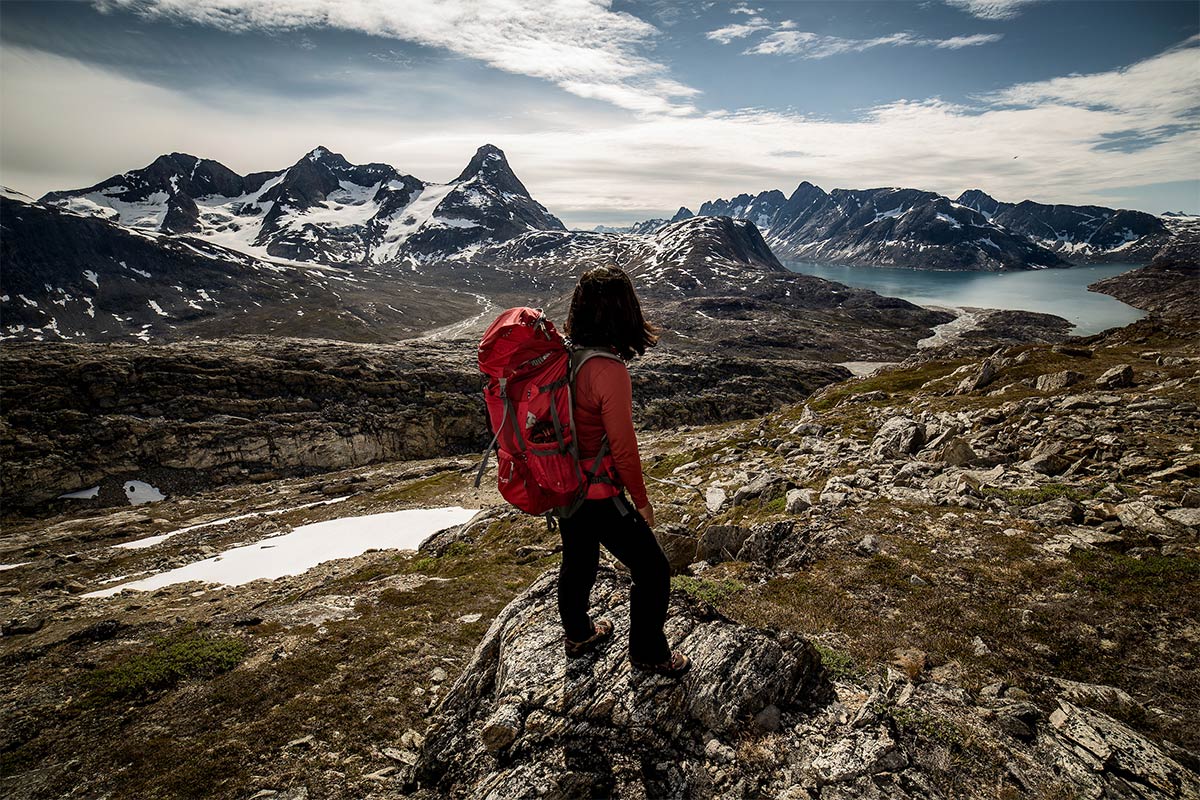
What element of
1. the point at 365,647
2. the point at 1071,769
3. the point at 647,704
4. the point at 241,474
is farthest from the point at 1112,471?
the point at 241,474

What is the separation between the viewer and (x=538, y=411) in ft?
16.9

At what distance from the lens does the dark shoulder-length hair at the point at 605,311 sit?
A: 16.9ft

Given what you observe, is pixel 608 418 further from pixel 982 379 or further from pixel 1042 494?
pixel 982 379

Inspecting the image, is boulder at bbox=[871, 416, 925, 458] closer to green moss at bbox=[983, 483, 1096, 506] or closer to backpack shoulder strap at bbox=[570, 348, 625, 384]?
green moss at bbox=[983, 483, 1096, 506]

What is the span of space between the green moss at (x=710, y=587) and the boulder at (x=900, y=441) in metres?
13.2

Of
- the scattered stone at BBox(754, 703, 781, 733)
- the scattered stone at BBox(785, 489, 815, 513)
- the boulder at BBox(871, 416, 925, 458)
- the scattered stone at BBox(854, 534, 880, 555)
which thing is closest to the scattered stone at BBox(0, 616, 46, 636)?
the scattered stone at BBox(754, 703, 781, 733)

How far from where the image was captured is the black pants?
17.6 ft

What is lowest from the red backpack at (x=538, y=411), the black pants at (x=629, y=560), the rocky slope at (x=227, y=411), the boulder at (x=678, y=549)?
the rocky slope at (x=227, y=411)

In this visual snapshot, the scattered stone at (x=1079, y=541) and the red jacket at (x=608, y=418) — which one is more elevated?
the red jacket at (x=608, y=418)

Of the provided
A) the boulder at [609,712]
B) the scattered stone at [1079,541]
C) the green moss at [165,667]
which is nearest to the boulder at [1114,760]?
the boulder at [609,712]

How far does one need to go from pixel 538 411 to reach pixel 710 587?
21.7ft

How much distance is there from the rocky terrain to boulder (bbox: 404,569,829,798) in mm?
28

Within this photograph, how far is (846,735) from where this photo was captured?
563cm

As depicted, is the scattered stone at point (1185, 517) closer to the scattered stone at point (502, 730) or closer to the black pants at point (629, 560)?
the black pants at point (629, 560)
